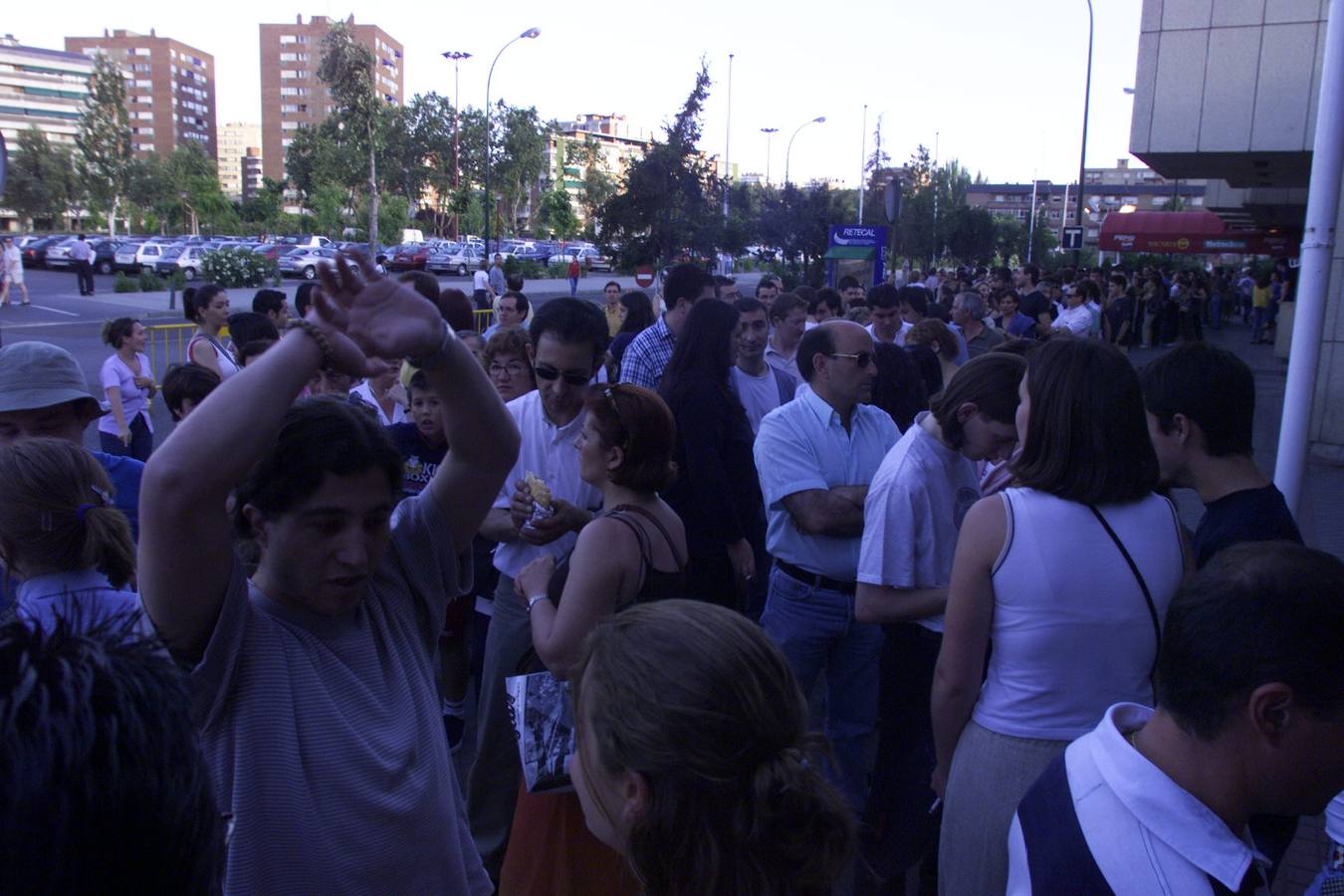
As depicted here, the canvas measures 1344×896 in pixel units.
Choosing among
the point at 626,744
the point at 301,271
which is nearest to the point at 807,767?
the point at 626,744

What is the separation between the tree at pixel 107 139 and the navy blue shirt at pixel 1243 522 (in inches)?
3185

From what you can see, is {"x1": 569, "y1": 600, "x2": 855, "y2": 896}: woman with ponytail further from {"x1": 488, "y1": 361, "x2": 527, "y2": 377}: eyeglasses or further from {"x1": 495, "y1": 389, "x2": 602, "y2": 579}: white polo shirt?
{"x1": 488, "y1": 361, "x2": 527, "y2": 377}: eyeglasses

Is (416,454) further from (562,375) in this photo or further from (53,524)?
(53,524)

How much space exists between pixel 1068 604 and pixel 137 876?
198cm

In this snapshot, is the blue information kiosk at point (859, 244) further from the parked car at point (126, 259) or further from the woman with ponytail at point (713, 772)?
the parked car at point (126, 259)

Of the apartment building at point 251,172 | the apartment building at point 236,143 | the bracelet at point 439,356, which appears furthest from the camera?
the apartment building at point 236,143

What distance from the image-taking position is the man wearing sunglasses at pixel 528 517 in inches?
136

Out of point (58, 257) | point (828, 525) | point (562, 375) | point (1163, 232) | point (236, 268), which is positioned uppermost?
point (1163, 232)

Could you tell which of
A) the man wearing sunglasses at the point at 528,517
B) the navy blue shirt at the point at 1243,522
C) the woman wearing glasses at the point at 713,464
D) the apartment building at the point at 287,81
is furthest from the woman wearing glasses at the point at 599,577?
the apartment building at the point at 287,81

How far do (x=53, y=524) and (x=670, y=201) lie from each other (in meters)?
18.6

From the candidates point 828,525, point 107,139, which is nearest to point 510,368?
point 828,525

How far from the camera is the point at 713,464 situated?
14.5 ft

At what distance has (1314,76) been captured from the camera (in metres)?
12.7

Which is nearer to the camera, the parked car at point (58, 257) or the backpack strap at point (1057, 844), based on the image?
the backpack strap at point (1057, 844)
